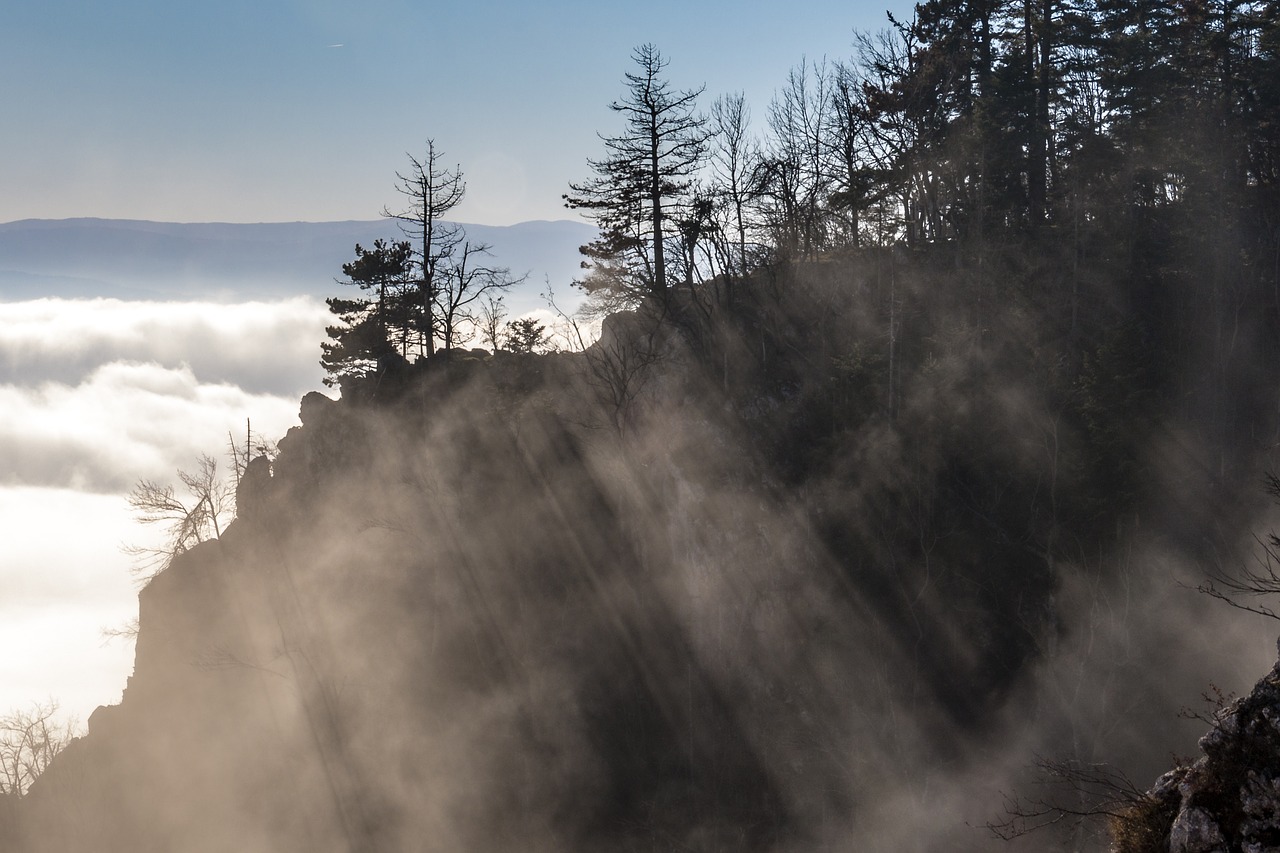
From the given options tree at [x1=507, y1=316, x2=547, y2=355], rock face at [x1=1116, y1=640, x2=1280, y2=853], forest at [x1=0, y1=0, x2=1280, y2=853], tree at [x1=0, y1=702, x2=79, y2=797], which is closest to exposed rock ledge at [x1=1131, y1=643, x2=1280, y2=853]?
rock face at [x1=1116, y1=640, x2=1280, y2=853]

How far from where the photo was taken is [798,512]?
3117 centimetres

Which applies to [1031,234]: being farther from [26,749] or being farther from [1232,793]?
[26,749]

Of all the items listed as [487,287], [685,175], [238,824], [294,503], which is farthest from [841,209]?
[238,824]

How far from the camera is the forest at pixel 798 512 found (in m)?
27.4

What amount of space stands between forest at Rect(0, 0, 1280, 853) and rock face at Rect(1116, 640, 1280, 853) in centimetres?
1345

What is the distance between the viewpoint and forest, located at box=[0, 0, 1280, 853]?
27.4m

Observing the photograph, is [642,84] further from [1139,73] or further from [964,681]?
[964,681]

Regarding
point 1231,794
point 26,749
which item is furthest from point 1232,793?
point 26,749

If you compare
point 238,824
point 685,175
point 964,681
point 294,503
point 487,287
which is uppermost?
point 685,175

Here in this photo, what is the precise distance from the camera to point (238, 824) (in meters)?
35.7

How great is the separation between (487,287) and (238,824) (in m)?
26.4

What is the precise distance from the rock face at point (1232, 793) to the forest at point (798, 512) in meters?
13.5

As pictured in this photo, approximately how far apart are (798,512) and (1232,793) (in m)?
19.7

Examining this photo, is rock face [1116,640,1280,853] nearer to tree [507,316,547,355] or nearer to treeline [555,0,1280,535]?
treeline [555,0,1280,535]
